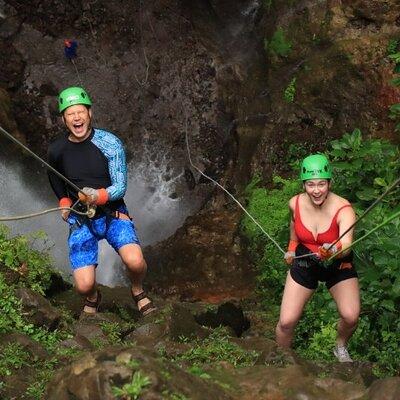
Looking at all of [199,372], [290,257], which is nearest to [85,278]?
[290,257]

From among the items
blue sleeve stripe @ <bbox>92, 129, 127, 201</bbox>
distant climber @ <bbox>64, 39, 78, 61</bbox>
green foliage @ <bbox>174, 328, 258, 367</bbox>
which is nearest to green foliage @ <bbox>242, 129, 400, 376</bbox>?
green foliage @ <bbox>174, 328, 258, 367</bbox>

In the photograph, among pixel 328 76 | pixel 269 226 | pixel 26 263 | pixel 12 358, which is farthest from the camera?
pixel 328 76

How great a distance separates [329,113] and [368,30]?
1.57 m

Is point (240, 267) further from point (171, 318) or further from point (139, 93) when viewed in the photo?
point (139, 93)

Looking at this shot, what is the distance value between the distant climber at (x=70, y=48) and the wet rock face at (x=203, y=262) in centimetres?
499

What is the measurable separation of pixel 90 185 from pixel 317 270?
7.79ft

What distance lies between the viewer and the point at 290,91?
11.6 m

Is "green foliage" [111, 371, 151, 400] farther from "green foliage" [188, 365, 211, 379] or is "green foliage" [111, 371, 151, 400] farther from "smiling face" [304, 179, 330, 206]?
"smiling face" [304, 179, 330, 206]

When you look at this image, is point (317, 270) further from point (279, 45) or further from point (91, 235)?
point (279, 45)

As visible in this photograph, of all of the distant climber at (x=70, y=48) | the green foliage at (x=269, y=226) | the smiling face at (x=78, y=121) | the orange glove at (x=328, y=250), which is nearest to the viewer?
the orange glove at (x=328, y=250)

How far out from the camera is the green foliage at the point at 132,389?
9.44ft

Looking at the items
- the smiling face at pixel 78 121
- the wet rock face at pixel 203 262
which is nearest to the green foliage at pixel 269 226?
the wet rock face at pixel 203 262

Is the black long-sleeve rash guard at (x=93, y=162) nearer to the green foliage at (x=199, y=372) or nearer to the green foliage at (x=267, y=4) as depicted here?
the green foliage at (x=199, y=372)

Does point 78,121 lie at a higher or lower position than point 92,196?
higher
